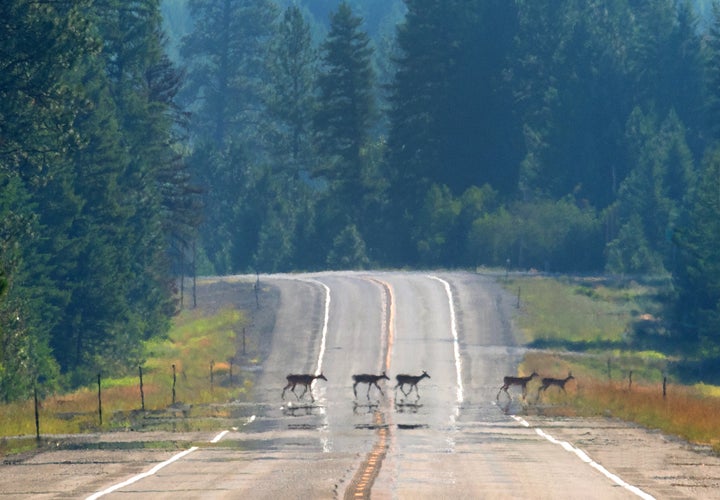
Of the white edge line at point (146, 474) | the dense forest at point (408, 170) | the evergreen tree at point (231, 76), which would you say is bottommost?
the white edge line at point (146, 474)

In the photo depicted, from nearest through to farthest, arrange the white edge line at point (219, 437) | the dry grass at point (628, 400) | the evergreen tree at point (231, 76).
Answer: the white edge line at point (219, 437)
the dry grass at point (628, 400)
the evergreen tree at point (231, 76)

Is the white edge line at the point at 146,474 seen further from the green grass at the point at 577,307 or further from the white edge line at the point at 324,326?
the green grass at the point at 577,307

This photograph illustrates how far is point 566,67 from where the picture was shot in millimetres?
121500

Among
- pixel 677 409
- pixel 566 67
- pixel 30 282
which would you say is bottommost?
pixel 677 409

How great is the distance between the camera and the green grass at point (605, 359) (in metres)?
40.9

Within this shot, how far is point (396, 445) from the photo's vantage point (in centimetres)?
3309

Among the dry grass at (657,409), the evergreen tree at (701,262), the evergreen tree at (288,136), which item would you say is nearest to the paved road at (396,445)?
the dry grass at (657,409)

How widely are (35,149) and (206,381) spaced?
411 inches

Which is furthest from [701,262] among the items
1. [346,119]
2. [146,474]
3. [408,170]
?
[146,474]

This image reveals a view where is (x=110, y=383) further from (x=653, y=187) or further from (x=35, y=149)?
(x=653, y=187)

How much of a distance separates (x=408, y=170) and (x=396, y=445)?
298ft

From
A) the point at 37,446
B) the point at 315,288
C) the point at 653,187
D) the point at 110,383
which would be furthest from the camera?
the point at 653,187

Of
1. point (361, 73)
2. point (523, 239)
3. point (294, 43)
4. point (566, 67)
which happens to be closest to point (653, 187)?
point (523, 239)

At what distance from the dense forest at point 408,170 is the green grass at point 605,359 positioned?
12.4 feet
